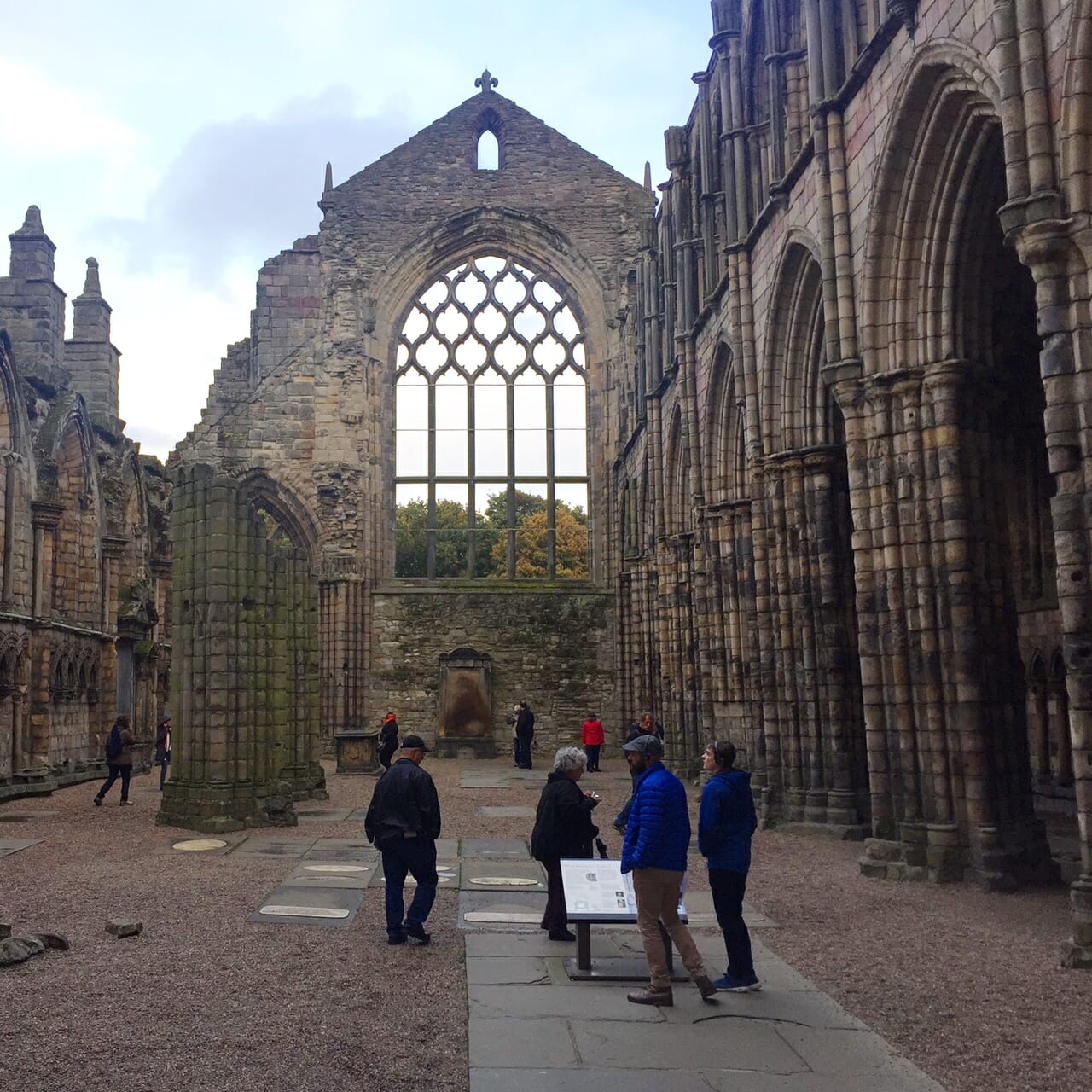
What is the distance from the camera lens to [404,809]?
6.96m

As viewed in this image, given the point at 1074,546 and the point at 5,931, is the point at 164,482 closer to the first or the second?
the point at 5,931

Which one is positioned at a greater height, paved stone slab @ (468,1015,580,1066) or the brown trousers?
the brown trousers

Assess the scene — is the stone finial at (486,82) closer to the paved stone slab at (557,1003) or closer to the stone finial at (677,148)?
the stone finial at (677,148)

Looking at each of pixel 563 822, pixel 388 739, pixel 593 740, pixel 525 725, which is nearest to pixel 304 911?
pixel 563 822

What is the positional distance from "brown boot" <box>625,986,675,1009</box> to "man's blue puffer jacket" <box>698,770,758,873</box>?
0.68m

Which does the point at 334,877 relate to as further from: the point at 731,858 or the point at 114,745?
the point at 114,745

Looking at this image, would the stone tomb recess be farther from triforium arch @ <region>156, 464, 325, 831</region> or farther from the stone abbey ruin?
triforium arch @ <region>156, 464, 325, 831</region>

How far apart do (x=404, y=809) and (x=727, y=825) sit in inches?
84.2

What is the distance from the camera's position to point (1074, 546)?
21.9 feet

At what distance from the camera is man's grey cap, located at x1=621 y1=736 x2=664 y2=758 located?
573 cm

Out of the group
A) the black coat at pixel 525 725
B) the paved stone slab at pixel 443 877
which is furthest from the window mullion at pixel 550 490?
the paved stone slab at pixel 443 877

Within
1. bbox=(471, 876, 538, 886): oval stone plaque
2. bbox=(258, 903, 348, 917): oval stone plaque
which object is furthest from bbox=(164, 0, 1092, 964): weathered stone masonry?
bbox=(258, 903, 348, 917): oval stone plaque

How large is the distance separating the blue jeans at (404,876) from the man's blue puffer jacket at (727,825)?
6.32 ft

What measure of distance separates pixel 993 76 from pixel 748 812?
546cm
